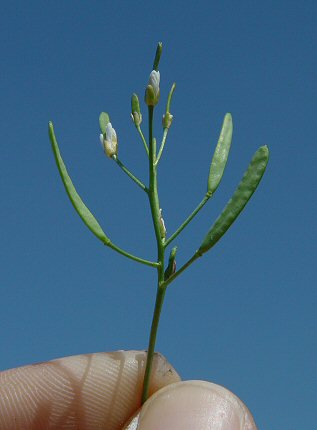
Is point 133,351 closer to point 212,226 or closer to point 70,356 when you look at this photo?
point 70,356

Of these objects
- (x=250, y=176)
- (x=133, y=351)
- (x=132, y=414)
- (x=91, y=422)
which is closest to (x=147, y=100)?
(x=250, y=176)

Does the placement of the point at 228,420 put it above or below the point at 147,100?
below

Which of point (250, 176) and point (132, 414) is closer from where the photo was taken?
point (250, 176)

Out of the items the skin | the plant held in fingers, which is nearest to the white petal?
the plant held in fingers

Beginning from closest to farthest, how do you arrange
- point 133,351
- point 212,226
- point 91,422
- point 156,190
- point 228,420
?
point 212,226
point 156,190
point 228,420
point 133,351
point 91,422

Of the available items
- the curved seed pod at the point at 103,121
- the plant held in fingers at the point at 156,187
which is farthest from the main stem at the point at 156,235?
the curved seed pod at the point at 103,121
